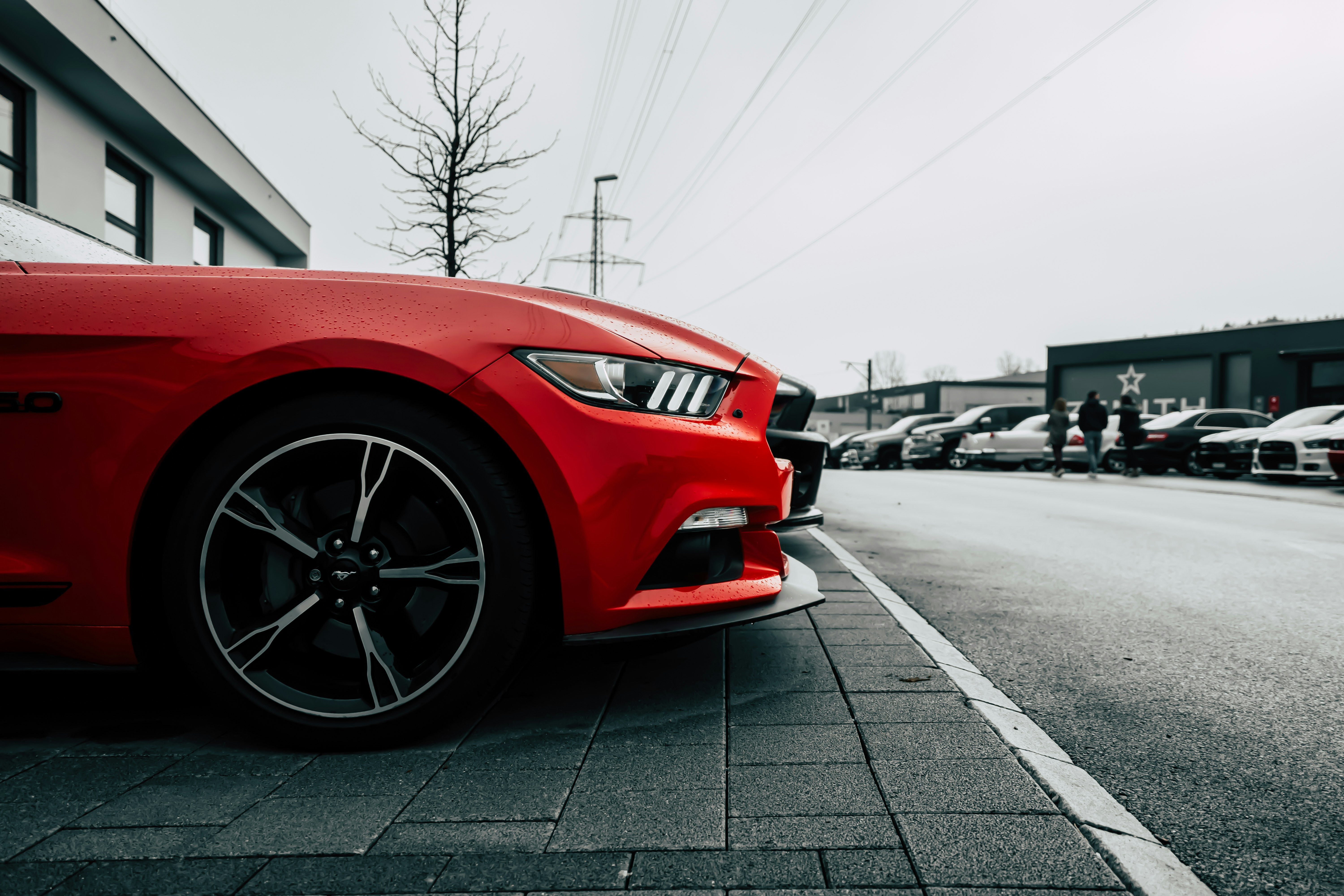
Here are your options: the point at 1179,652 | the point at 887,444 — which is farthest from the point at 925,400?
the point at 1179,652

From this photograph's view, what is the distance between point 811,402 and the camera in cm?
414

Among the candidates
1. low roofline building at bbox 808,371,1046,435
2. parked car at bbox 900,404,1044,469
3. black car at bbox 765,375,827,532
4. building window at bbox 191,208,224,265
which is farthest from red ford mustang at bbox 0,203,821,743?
low roofline building at bbox 808,371,1046,435

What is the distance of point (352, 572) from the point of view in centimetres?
188

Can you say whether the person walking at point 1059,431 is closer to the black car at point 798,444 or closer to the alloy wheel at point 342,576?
the black car at point 798,444

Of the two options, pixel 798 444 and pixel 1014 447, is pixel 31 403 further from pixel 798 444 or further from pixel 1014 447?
pixel 1014 447

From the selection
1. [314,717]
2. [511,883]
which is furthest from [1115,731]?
[314,717]

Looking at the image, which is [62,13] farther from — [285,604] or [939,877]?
[939,877]

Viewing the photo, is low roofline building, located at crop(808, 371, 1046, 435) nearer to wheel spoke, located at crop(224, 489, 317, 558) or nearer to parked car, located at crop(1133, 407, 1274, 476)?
parked car, located at crop(1133, 407, 1274, 476)

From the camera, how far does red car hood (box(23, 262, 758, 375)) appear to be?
201 cm

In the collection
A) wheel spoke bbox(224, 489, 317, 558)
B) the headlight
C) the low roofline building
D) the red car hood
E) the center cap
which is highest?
the low roofline building

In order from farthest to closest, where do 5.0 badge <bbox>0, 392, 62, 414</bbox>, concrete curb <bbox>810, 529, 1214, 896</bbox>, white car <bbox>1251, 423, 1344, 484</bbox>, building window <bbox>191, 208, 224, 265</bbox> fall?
building window <bbox>191, 208, 224, 265</bbox> → white car <bbox>1251, 423, 1344, 484</bbox> → 5.0 badge <bbox>0, 392, 62, 414</bbox> → concrete curb <bbox>810, 529, 1214, 896</bbox>

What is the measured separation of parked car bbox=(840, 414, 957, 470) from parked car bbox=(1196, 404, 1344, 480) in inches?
299

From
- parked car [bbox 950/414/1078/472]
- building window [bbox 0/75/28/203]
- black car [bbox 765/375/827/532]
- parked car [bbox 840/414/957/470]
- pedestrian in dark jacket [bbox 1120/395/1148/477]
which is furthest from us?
parked car [bbox 840/414/957/470]

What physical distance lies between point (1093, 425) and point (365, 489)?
55.0 feet
